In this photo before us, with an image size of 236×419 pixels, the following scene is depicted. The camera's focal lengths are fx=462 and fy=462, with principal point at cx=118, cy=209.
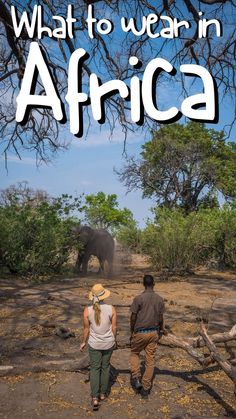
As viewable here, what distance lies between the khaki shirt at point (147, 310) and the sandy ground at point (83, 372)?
0.79m

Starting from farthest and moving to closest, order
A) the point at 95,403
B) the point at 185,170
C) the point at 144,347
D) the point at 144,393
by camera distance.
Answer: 1. the point at 185,170
2. the point at 144,347
3. the point at 144,393
4. the point at 95,403

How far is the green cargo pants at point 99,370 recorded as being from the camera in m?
5.10

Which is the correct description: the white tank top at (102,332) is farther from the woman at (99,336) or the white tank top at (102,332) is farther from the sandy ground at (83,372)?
the sandy ground at (83,372)

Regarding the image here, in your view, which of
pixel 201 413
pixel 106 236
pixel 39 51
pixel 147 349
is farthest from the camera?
pixel 106 236

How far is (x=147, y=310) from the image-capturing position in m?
5.50

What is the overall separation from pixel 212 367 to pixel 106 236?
40.1 ft

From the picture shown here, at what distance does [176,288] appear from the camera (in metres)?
13.4

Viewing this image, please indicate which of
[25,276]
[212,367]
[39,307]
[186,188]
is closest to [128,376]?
[212,367]

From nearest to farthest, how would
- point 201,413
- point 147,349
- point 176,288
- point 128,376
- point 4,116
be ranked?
point 201,413 → point 147,349 → point 128,376 → point 4,116 → point 176,288

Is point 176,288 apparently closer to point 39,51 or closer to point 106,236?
point 106,236

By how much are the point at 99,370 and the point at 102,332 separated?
438 mm

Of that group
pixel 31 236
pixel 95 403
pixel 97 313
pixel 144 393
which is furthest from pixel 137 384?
pixel 31 236

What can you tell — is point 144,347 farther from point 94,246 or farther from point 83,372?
point 94,246

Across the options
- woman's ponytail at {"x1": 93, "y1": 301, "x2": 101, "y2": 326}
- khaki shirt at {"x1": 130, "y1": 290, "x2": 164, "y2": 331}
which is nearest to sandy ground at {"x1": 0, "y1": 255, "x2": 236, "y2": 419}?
khaki shirt at {"x1": 130, "y1": 290, "x2": 164, "y2": 331}
